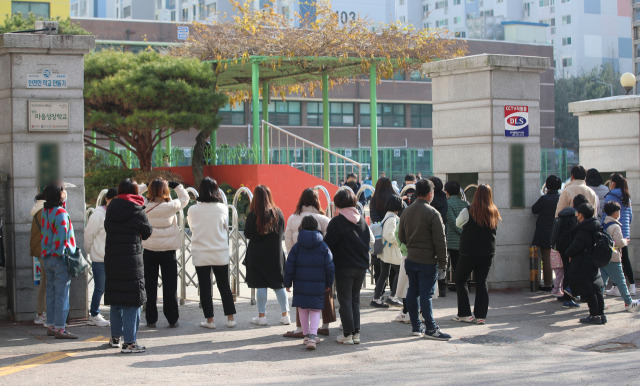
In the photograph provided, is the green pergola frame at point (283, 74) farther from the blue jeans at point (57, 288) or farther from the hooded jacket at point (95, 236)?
the blue jeans at point (57, 288)

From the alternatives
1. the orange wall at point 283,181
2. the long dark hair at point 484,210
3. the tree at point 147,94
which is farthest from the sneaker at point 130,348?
the tree at point 147,94

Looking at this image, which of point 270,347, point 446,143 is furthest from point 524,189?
point 270,347

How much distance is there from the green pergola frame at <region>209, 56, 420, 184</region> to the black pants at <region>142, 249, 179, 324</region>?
12479 millimetres

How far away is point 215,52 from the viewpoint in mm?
22766

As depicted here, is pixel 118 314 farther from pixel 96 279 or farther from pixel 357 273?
pixel 357 273

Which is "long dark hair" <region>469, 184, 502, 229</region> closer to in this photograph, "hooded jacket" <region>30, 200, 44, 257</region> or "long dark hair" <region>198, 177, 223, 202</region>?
"long dark hair" <region>198, 177, 223, 202</region>

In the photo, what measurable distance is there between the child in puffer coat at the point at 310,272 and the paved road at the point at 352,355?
35cm

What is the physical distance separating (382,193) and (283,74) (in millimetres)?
14247

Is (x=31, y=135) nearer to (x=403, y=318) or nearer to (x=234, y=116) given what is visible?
(x=403, y=318)

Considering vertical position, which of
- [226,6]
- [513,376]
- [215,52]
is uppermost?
[226,6]

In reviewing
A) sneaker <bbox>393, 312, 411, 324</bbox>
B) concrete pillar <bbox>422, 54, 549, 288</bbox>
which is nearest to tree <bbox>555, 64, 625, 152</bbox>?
concrete pillar <bbox>422, 54, 549, 288</bbox>

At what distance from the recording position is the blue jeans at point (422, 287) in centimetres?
927

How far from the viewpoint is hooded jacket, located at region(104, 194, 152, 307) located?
336 inches

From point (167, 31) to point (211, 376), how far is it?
162ft
